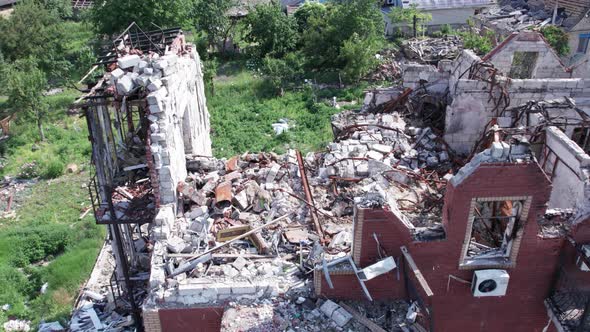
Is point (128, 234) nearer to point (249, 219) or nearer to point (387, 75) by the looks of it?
point (249, 219)

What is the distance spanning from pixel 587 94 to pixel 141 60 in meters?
12.8

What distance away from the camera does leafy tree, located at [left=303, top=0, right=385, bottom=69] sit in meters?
30.5

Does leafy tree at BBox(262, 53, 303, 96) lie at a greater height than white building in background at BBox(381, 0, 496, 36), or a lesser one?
lesser

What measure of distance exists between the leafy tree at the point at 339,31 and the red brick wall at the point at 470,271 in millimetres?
22451

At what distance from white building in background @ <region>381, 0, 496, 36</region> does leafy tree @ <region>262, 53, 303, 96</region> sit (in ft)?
34.5

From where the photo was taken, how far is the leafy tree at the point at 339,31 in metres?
30.5

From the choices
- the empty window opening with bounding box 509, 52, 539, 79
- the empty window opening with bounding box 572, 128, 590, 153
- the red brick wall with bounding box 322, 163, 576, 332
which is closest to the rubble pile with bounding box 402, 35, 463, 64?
the empty window opening with bounding box 509, 52, 539, 79

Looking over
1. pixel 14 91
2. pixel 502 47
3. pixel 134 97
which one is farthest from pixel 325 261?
pixel 14 91

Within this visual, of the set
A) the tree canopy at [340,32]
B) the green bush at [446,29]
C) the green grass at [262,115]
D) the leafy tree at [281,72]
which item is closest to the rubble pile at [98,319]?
the green grass at [262,115]

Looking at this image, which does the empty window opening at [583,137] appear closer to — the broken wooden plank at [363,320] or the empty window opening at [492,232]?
the empty window opening at [492,232]

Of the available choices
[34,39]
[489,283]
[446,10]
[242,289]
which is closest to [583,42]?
[446,10]

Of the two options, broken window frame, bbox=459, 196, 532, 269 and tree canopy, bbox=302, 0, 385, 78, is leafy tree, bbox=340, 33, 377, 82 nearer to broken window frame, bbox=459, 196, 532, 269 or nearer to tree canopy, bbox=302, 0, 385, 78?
tree canopy, bbox=302, 0, 385, 78

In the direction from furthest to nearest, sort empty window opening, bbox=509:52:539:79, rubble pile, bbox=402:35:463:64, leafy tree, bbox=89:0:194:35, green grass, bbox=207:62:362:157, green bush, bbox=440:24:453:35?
1. green bush, bbox=440:24:453:35
2. rubble pile, bbox=402:35:463:64
3. leafy tree, bbox=89:0:194:35
4. green grass, bbox=207:62:362:157
5. empty window opening, bbox=509:52:539:79

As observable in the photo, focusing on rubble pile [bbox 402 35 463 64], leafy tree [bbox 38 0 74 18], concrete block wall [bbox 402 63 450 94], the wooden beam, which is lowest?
the wooden beam
